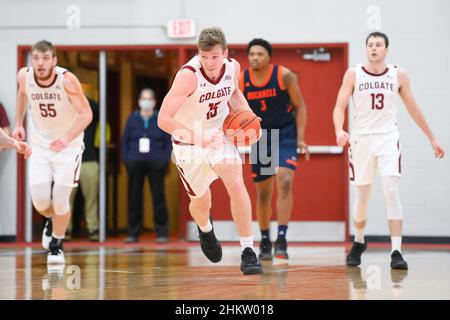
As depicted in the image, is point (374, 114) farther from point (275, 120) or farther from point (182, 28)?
point (182, 28)

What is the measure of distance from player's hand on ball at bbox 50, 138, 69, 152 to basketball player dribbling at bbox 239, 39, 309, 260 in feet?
6.29

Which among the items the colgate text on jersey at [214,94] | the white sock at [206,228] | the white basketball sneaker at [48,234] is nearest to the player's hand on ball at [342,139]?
the colgate text on jersey at [214,94]

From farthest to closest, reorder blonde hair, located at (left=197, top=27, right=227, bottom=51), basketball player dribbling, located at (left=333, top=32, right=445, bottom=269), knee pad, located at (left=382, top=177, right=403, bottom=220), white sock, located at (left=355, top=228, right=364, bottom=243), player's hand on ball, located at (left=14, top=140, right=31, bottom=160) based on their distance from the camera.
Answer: white sock, located at (left=355, top=228, right=364, bottom=243), basketball player dribbling, located at (left=333, top=32, right=445, bottom=269), knee pad, located at (left=382, top=177, right=403, bottom=220), player's hand on ball, located at (left=14, top=140, right=31, bottom=160), blonde hair, located at (left=197, top=27, right=227, bottom=51)

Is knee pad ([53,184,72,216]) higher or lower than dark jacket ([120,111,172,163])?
lower

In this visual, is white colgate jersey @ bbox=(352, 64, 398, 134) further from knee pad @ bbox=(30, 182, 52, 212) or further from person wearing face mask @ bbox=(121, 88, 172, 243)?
person wearing face mask @ bbox=(121, 88, 172, 243)

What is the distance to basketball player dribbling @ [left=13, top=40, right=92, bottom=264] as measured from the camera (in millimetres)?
7828

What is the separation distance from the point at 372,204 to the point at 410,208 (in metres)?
0.49

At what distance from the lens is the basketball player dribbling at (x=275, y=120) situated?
8.48 meters

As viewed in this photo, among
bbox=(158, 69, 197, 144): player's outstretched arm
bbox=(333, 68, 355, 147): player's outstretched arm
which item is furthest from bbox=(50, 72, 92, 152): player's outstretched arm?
bbox=(333, 68, 355, 147): player's outstretched arm

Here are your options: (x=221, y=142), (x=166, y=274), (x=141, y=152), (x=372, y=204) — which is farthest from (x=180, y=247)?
(x=221, y=142)

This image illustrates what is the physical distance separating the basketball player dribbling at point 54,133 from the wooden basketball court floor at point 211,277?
0.54 m

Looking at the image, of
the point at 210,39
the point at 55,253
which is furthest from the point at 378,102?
the point at 55,253
